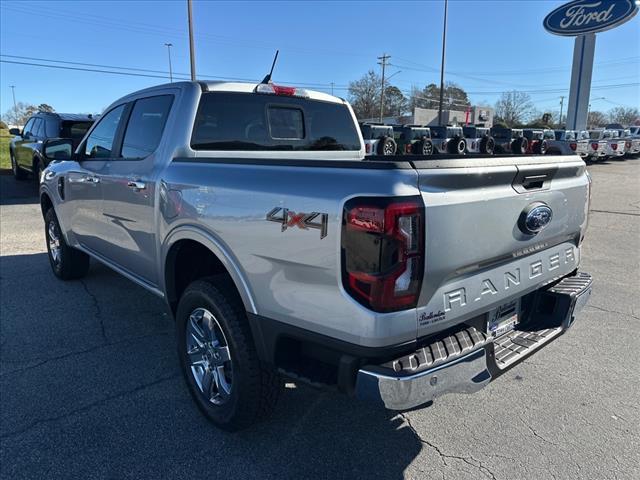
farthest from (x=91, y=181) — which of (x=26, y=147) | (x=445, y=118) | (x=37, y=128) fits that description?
(x=445, y=118)

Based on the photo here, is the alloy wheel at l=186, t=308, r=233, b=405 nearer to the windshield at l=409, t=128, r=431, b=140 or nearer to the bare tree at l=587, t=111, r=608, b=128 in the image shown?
the windshield at l=409, t=128, r=431, b=140

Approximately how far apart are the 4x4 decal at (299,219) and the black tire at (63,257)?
12.9 ft

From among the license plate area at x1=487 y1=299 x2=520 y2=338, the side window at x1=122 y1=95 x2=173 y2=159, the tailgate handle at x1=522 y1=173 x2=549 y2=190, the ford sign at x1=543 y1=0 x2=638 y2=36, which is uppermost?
the ford sign at x1=543 y1=0 x2=638 y2=36

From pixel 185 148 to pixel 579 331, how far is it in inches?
140

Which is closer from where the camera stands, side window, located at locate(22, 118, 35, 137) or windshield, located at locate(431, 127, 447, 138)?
side window, located at locate(22, 118, 35, 137)

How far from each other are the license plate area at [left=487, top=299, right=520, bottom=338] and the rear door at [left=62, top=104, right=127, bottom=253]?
308cm

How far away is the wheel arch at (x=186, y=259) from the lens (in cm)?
272

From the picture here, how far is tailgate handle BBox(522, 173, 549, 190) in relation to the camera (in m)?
2.38

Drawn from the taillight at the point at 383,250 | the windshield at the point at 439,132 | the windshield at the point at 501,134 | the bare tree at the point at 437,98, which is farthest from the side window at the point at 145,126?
the bare tree at the point at 437,98

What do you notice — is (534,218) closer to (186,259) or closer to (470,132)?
(186,259)

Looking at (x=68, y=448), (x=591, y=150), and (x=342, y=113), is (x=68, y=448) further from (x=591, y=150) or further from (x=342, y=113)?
(x=591, y=150)

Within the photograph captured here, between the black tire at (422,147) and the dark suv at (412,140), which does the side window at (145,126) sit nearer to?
the dark suv at (412,140)

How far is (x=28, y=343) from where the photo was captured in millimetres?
3924

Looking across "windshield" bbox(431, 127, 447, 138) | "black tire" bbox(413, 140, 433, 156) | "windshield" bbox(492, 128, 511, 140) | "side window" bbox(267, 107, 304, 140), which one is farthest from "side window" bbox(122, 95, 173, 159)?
"windshield" bbox(492, 128, 511, 140)
